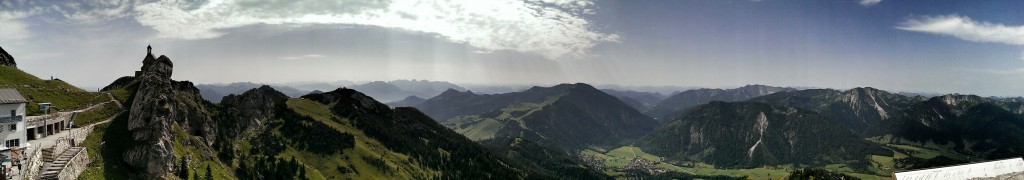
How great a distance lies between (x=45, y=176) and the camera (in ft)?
179

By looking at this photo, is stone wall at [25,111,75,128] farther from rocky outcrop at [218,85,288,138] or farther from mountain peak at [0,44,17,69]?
rocky outcrop at [218,85,288,138]

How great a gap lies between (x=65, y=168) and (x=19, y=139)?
605 inches

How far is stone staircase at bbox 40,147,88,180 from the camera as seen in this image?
54500mm

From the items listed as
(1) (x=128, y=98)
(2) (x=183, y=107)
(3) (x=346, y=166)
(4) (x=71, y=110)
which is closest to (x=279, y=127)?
(3) (x=346, y=166)

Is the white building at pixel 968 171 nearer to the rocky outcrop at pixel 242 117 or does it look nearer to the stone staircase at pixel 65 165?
the stone staircase at pixel 65 165

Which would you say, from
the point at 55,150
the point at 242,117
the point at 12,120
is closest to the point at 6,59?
the point at 242,117

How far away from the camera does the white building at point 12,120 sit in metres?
61.0

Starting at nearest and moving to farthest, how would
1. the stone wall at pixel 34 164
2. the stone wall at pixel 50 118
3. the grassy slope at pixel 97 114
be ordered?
the stone wall at pixel 34 164 → the stone wall at pixel 50 118 → the grassy slope at pixel 97 114

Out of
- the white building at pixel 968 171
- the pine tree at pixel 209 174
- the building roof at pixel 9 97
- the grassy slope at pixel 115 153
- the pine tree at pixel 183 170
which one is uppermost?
the building roof at pixel 9 97

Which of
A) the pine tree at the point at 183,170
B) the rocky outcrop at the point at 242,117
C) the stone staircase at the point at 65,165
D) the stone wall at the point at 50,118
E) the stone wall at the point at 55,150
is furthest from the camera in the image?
the rocky outcrop at the point at 242,117

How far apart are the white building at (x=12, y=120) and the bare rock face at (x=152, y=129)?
11.8 metres

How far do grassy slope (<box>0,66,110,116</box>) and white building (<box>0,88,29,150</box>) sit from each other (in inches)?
353

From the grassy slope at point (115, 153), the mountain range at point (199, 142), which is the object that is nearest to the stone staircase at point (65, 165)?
the grassy slope at point (115, 153)

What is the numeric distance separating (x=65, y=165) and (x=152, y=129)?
22810 mm
